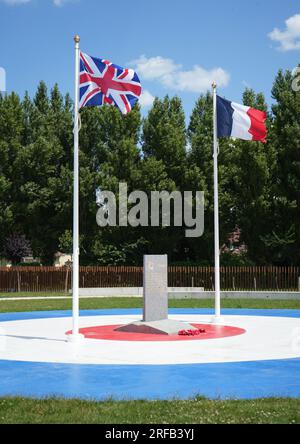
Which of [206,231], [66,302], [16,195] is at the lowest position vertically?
[66,302]

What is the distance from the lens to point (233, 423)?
8.20 m

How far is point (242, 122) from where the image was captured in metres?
22.0

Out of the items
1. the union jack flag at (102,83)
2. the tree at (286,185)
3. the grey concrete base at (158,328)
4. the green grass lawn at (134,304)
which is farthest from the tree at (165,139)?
the union jack flag at (102,83)

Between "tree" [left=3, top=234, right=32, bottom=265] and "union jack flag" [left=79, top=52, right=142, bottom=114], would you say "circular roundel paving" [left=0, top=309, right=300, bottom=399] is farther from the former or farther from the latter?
"tree" [left=3, top=234, right=32, bottom=265]

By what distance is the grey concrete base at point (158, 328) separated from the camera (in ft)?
61.7

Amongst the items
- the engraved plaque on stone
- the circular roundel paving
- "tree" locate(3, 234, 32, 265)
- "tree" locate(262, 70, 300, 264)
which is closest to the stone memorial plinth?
the engraved plaque on stone

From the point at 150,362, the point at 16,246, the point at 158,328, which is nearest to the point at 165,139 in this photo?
the point at 16,246

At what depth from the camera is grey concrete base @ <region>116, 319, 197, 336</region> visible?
1880 centimetres

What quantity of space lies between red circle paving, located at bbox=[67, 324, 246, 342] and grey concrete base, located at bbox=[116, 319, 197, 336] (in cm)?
25

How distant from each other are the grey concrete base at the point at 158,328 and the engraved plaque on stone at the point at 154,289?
378 millimetres
